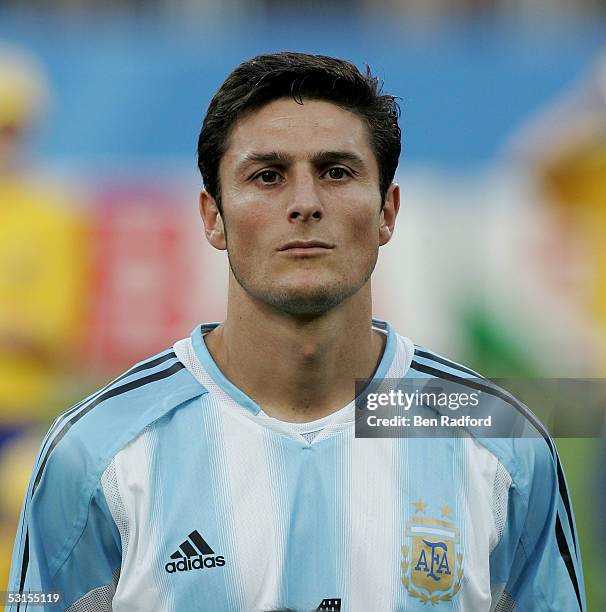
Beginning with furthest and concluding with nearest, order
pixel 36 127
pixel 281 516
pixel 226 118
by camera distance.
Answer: pixel 36 127, pixel 226 118, pixel 281 516

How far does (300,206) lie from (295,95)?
336 mm

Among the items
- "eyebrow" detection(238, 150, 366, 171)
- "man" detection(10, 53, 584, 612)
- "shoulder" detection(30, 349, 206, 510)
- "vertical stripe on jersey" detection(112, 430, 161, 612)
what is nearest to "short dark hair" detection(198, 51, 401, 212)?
"man" detection(10, 53, 584, 612)

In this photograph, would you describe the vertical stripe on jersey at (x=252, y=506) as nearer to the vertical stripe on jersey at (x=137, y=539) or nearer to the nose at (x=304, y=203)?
the vertical stripe on jersey at (x=137, y=539)

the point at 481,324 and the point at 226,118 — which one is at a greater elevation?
the point at 481,324

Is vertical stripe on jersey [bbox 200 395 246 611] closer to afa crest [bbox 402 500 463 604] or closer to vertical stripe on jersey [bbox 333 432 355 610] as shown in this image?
vertical stripe on jersey [bbox 333 432 355 610]

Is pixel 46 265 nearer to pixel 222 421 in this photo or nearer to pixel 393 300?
pixel 393 300

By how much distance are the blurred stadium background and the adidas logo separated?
2.76m

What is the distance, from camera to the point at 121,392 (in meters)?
2.61

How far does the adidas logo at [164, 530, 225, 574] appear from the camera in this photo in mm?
2371

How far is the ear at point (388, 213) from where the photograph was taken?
2652 mm

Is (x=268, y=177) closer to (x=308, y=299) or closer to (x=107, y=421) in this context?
(x=308, y=299)

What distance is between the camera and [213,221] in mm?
2672

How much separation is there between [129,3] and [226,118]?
3401 millimetres

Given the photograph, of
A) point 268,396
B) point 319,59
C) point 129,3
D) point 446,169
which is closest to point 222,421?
point 268,396
